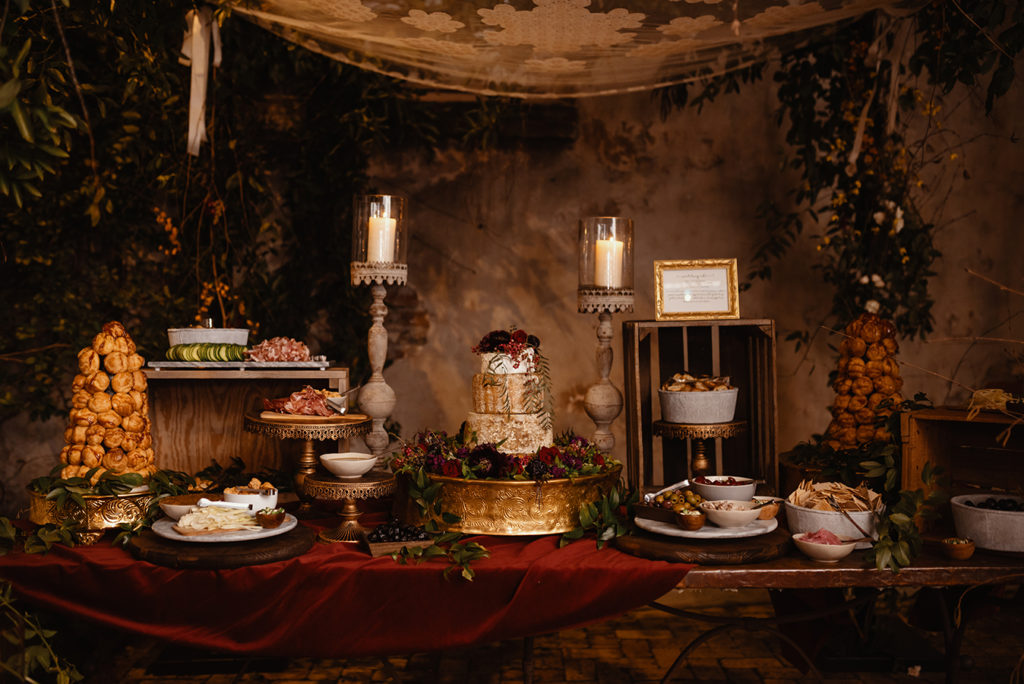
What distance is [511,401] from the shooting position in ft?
9.80

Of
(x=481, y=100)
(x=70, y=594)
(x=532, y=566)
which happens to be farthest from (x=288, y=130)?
(x=532, y=566)

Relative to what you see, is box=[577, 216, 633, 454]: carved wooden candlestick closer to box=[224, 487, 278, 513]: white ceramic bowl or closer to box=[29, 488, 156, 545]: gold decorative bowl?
box=[224, 487, 278, 513]: white ceramic bowl

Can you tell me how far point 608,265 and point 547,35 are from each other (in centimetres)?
96

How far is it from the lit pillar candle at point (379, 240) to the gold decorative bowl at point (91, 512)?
4.26 feet

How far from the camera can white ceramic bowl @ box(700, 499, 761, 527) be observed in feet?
8.66

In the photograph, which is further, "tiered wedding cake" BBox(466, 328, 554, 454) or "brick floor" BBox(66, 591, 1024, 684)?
"brick floor" BBox(66, 591, 1024, 684)

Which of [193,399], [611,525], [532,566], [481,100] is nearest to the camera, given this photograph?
[532,566]

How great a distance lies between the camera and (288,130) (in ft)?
17.0

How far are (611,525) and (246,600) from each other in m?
1.20

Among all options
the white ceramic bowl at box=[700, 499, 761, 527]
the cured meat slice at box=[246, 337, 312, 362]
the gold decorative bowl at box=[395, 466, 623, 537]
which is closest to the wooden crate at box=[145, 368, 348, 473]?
the cured meat slice at box=[246, 337, 312, 362]

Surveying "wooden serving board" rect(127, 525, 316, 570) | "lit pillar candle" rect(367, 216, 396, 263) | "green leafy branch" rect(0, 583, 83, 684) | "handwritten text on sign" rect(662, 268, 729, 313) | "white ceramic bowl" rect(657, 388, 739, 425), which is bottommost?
"green leafy branch" rect(0, 583, 83, 684)

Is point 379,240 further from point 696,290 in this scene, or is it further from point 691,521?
point 691,521

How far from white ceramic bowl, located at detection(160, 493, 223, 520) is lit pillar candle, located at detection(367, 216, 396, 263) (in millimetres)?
1173

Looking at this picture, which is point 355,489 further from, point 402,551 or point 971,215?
point 971,215
